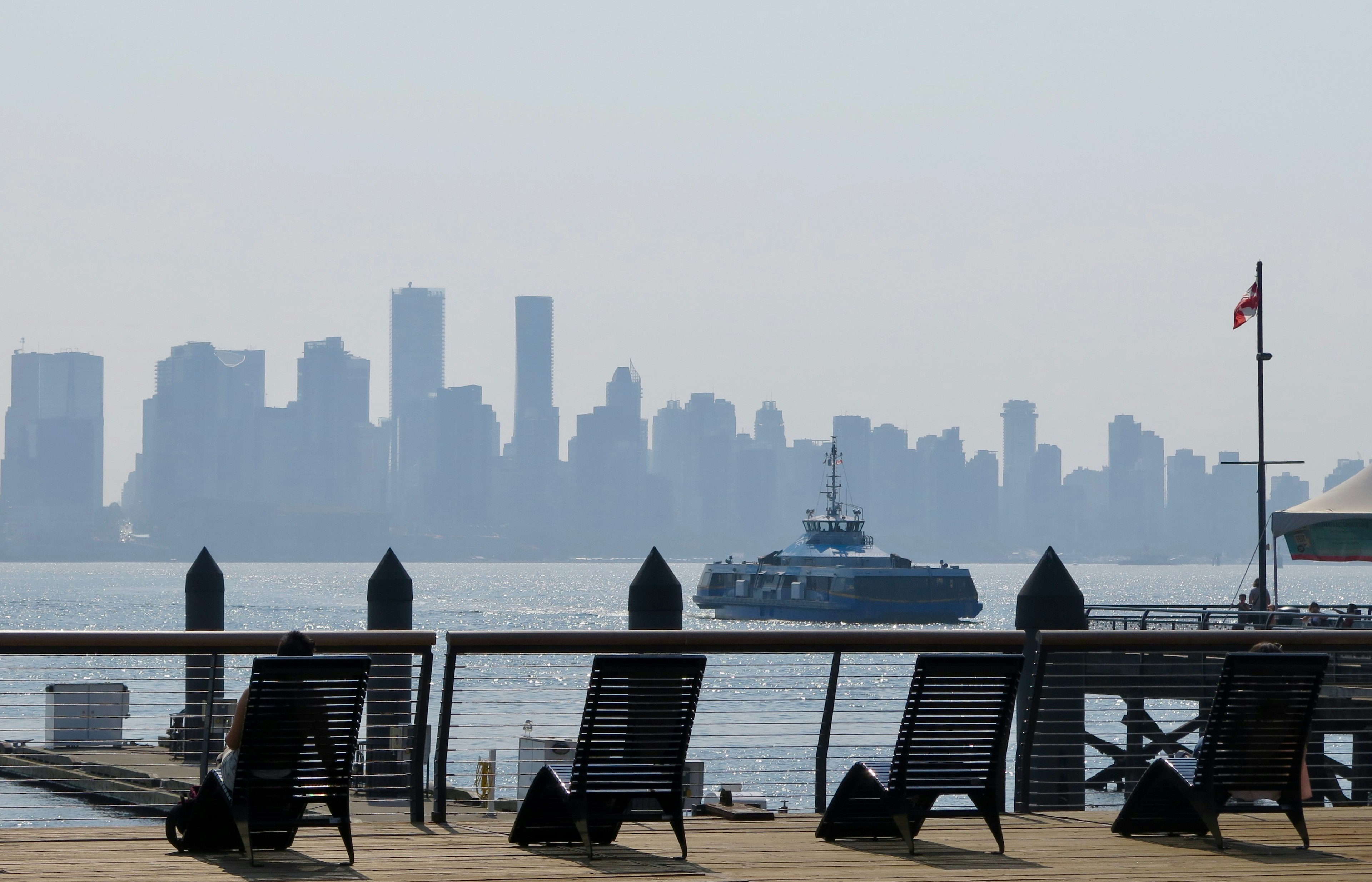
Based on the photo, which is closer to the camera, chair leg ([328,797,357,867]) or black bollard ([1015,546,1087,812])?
chair leg ([328,797,357,867])

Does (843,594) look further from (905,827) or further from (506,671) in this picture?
(905,827)

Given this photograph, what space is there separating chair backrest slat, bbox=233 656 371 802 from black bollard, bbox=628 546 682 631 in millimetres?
7059

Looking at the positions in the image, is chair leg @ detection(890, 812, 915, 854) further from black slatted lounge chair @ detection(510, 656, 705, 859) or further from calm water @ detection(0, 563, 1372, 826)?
black slatted lounge chair @ detection(510, 656, 705, 859)

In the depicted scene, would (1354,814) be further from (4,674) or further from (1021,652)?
(4,674)

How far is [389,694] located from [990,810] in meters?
6.60

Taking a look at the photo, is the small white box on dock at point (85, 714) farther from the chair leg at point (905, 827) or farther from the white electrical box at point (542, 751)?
the chair leg at point (905, 827)

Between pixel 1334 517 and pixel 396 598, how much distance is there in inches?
631

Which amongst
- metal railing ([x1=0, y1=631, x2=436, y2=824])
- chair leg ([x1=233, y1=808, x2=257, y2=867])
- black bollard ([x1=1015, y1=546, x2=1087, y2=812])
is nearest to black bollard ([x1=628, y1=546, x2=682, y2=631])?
metal railing ([x1=0, y1=631, x2=436, y2=824])

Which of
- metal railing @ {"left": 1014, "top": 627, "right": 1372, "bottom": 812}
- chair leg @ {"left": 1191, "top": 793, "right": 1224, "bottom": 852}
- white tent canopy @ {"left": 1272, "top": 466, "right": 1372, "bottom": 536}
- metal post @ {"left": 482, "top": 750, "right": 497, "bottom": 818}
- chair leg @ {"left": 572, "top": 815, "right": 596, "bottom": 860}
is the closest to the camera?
chair leg @ {"left": 572, "top": 815, "right": 596, "bottom": 860}

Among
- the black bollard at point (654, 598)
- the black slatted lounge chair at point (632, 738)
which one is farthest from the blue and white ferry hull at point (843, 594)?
the black slatted lounge chair at point (632, 738)

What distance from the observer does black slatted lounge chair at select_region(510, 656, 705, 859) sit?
7316 millimetres

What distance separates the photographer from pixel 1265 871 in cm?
751

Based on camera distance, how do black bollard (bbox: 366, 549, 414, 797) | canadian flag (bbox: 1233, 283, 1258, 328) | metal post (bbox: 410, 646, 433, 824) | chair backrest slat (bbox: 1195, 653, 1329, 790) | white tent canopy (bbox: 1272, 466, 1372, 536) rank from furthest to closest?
canadian flag (bbox: 1233, 283, 1258, 328), white tent canopy (bbox: 1272, 466, 1372, 536), black bollard (bbox: 366, 549, 414, 797), metal post (bbox: 410, 646, 433, 824), chair backrest slat (bbox: 1195, 653, 1329, 790)

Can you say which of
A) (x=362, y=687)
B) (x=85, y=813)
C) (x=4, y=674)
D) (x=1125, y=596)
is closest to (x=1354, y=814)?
(x=362, y=687)
